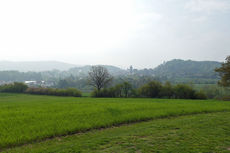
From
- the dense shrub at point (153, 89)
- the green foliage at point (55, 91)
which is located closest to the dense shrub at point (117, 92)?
the dense shrub at point (153, 89)

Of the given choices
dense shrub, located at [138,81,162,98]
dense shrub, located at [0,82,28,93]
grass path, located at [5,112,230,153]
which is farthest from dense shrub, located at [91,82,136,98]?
grass path, located at [5,112,230,153]

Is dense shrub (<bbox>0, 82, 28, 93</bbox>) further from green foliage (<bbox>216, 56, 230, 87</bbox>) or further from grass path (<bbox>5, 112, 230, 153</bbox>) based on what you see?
green foliage (<bbox>216, 56, 230, 87</bbox>)

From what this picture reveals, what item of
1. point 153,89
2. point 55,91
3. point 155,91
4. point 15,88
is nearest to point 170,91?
point 155,91

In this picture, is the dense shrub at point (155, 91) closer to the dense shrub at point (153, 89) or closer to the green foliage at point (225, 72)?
the dense shrub at point (153, 89)

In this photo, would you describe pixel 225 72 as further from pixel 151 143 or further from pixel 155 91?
pixel 151 143

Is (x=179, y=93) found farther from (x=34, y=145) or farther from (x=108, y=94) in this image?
(x=34, y=145)

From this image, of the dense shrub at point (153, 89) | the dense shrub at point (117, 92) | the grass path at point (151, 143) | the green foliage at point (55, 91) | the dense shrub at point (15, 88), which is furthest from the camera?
the dense shrub at point (15, 88)

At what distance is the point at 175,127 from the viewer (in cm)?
1183

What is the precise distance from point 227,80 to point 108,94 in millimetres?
36233

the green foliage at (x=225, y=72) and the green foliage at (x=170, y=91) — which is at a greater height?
the green foliage at (x=225, y=72)

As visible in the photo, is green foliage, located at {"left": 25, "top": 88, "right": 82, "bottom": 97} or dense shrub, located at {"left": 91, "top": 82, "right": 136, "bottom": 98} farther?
green foliage, located at {"left": 25, "top": 88, "right": 82, "bottom": 97}

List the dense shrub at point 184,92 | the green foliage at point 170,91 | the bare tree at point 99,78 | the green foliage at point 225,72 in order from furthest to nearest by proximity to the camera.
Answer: the bare tree at point 99,78
the dense shrub at point 184,92
the green foliage at point 170,91
the green foliage at point 225,72

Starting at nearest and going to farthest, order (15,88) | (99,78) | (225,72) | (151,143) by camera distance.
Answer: (151,143), (225,72), (99,78), (15,88)

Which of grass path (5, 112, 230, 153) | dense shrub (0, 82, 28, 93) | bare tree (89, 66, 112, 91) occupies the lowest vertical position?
grass path (5, 112, 230, 153)
